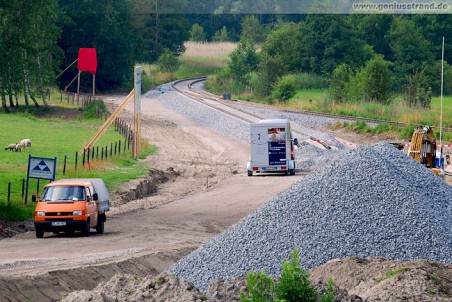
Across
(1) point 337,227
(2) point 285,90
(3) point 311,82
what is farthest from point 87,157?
(3) point 311,82

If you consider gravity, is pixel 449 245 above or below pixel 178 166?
above

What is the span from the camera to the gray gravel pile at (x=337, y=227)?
2266cm

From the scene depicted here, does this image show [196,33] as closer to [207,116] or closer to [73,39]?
[73,39]

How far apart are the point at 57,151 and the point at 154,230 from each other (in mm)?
24403

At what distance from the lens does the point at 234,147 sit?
6462 cm

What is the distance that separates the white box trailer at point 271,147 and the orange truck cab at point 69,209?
17248 millimetres

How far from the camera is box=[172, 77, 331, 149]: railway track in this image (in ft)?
214

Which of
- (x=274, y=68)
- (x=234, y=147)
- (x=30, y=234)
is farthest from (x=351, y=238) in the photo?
(x=274, y=68)

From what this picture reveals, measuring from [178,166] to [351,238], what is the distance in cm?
3247

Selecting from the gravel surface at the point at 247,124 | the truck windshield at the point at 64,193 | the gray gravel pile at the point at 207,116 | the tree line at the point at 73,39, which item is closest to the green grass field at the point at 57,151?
the tree line at the point at 73,39

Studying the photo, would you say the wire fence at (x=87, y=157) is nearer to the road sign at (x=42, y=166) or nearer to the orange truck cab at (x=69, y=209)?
the road sign at (x=42, y=166)

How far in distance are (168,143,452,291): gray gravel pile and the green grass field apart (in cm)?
1342

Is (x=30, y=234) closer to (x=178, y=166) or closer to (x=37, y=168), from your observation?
(x=37, y=168)

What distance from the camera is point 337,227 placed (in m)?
23.4
